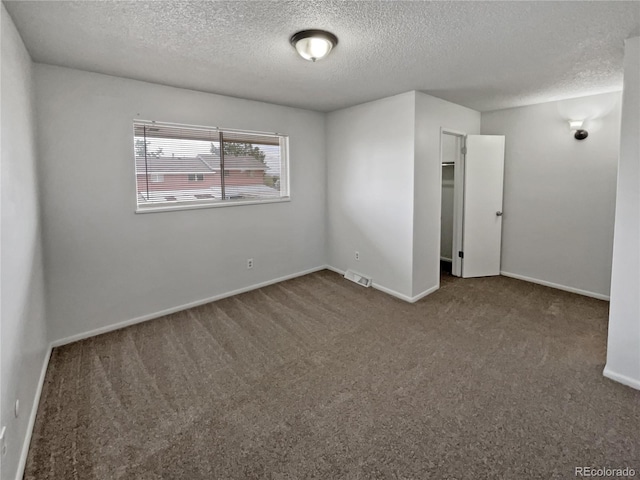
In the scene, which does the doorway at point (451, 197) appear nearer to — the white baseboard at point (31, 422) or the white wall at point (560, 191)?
the white wall at point (560, 191)

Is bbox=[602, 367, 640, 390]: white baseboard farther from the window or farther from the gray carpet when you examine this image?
the window

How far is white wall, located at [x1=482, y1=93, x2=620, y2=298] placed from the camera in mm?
3803

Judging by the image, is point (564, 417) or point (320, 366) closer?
point (564, 417)

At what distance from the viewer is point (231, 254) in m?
4.09

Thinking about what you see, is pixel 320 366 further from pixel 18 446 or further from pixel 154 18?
pixel 154 18

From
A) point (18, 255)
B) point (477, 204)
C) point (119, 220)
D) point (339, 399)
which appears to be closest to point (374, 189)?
point (477, 204)

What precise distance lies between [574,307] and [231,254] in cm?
400

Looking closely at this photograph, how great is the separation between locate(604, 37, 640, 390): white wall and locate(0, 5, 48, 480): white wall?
3676 millimetres

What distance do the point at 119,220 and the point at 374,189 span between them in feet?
9.44

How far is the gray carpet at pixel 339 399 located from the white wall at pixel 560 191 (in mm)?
793

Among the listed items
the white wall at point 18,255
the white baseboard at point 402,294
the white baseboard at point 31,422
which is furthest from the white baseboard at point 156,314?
the white baseboard at point 402,294

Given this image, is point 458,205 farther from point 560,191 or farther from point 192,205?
point 192,205

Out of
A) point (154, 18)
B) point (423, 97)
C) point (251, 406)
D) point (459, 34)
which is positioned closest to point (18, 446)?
point (251, 406)

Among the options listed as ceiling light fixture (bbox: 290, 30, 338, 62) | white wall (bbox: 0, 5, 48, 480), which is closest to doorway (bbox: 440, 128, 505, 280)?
ceiling light fixture (bbox: 290, 30, 338, 62)
